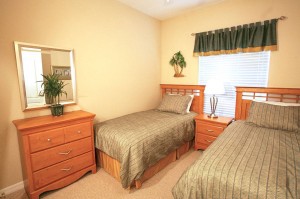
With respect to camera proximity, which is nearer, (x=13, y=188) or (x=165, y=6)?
(x=13, y=188)

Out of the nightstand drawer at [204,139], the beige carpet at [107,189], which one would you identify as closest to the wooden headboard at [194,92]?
the nightstand drawer at [204,139]

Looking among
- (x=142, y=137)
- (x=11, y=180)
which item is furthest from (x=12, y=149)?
(x=142, y=137)

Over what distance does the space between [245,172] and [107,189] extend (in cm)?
152

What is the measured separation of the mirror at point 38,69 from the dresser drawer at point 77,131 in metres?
0.45

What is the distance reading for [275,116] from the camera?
203 centimetres

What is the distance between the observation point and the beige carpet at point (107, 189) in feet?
5.78

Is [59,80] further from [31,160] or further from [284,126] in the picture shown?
[284,126]

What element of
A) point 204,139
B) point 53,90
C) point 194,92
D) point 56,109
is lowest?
point 204,139

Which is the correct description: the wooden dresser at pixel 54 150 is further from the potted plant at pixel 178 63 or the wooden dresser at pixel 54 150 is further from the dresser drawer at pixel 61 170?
the potted plant at pixel 178 63

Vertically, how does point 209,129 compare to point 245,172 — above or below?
below

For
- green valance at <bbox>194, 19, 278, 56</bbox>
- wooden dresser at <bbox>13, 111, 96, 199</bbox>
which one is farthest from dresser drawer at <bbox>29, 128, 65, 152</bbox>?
green valance at <bbox>194, 19, 278, 56</bbox>

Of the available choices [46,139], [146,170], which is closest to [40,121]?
[46,139]

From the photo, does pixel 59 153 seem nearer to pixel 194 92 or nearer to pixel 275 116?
pixel 194 92

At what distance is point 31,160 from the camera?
5.20ft
